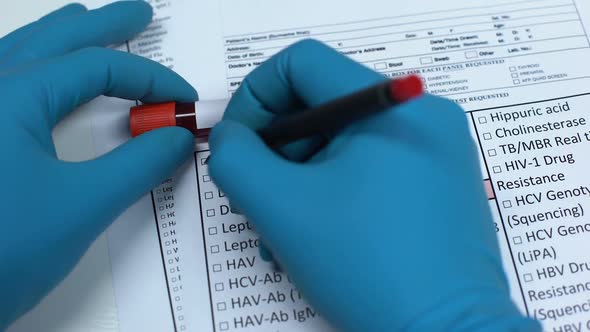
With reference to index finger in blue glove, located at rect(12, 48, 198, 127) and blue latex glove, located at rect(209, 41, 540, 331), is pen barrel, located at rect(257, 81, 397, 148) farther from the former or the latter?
index finger in blue glove, located at rect(12, 48, 198, 127)

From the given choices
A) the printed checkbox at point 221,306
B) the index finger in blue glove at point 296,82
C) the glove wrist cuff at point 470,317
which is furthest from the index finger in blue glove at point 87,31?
the glove wrist cuff at point 470,317

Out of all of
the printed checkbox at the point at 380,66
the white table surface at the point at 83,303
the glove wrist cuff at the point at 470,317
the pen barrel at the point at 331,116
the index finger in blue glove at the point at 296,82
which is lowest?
the glove wrist cuff at the point at 470,317

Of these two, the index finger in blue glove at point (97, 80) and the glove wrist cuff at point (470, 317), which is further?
the index finger in blue glove at point (97, 80)

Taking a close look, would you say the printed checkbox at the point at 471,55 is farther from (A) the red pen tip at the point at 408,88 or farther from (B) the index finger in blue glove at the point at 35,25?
(B) the index finger in blue glove at the point at 35,25

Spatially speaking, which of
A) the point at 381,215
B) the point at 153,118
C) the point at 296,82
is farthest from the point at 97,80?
the point at 381,215

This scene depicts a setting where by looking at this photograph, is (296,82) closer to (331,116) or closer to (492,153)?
(331,116)

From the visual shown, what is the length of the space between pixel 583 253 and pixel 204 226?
342 millimetres

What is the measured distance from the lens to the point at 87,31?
57 cm

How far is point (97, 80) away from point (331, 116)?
0.24 metres

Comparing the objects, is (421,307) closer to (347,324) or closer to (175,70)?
(347,324)

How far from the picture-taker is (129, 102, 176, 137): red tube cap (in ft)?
1.75

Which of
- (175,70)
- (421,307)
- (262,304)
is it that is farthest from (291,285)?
(175,70)

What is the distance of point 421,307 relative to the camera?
0.39m

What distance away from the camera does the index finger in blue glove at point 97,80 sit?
1.63ft
